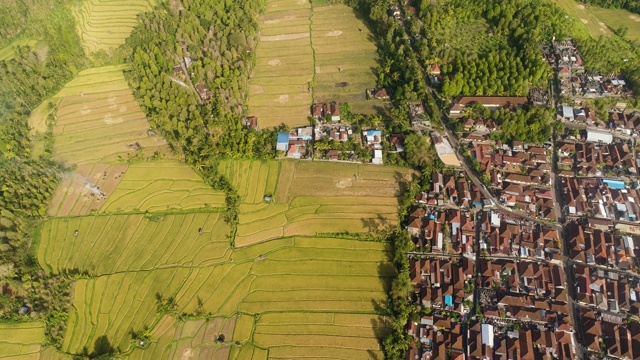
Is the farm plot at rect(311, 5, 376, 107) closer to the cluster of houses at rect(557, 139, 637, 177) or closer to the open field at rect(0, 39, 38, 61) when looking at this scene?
the cluster of houses at rect(557, 139, 637, 177)

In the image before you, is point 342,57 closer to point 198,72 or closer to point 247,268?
point 198,72

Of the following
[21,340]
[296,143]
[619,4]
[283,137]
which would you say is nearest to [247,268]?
[296,143]

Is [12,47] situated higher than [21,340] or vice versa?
[12,47]

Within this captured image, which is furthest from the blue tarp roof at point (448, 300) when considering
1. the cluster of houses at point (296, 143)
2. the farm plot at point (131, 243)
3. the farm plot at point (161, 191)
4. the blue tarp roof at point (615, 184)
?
the farm plot at point (161, 191)

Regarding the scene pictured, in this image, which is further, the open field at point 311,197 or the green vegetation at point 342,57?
the green vegetation at point 342,57

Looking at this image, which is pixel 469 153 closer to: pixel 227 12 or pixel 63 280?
pixel 227 12

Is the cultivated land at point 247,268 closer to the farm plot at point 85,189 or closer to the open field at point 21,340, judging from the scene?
the farm plot at point 85,189
